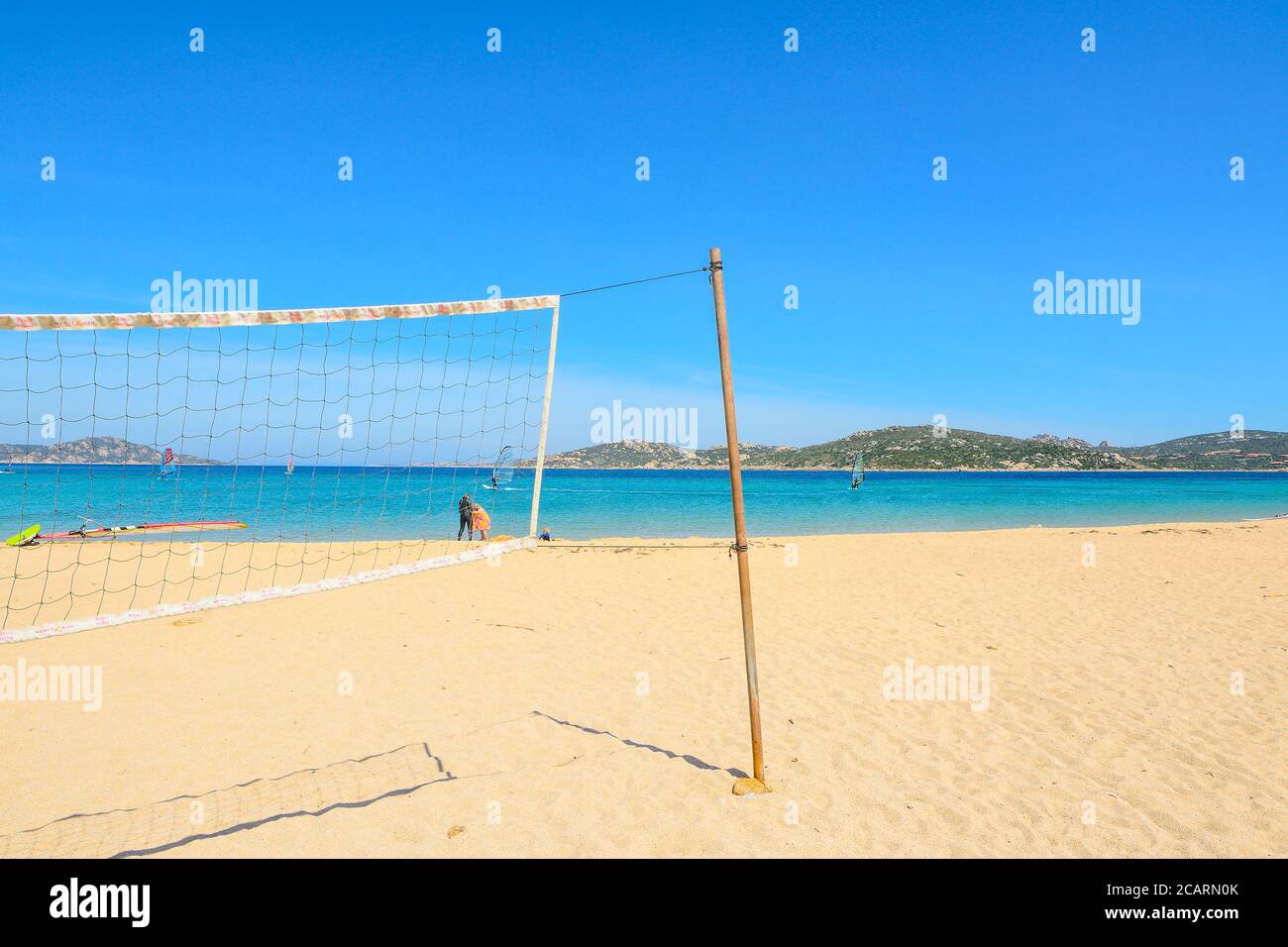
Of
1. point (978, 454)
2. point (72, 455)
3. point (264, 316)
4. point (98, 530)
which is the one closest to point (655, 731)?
point (264, 316)

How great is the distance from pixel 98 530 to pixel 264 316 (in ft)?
70.8

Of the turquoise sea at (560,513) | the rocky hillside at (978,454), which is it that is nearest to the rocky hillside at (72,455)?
the turquoise sea at (560,513)

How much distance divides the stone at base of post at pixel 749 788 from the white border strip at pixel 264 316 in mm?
4139

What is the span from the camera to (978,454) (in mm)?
111250

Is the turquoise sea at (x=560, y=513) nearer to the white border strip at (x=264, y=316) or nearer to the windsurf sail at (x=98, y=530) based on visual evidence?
the windsurf sail at (x=98, y=530)

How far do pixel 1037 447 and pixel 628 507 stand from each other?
107513 millimetres

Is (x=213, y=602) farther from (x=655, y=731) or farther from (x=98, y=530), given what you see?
(x=98, y=530)

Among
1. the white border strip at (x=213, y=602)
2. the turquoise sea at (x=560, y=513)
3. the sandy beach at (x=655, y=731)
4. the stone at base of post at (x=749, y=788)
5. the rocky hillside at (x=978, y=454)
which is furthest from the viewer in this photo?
the rocky hillside at (x=978, y=454)

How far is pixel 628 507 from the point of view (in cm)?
3741

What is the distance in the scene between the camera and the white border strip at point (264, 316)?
393 centimetres

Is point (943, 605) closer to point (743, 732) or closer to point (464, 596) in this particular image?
point (743, 732)

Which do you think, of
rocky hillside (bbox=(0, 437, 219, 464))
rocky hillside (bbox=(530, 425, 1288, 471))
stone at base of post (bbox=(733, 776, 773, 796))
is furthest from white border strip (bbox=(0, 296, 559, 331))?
rocky hillside (bbox=(530, 425, 1288, 471))

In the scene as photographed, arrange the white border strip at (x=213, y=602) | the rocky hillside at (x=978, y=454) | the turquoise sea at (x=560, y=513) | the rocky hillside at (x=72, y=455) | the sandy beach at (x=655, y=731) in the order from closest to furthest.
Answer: the white border strip at (x=213, y=602)
the sandy beach at (x=655, y=731)
the rocky hillside at (x=72, y=455)
the turquoise sea at (x=560, y=513)
the rocky hillside at (x=978, y=454)

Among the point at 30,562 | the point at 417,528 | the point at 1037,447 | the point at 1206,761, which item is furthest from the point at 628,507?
the point at 1037,447
